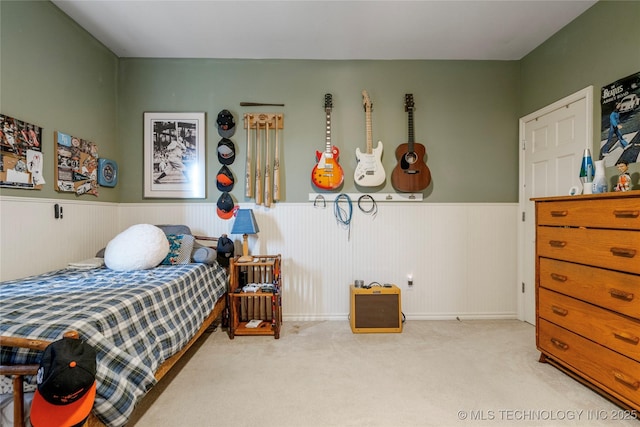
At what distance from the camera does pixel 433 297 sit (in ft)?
9.64

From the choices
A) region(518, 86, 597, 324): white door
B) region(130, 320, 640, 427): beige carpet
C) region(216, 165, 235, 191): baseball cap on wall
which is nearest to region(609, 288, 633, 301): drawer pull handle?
region(130, 320, 640, 427): beige carpet

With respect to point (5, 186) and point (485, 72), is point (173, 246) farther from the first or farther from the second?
point (485, 72)

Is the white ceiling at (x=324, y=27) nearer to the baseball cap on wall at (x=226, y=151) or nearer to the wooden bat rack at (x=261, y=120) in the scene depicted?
the wooden bat rack at (x=261, y=120)

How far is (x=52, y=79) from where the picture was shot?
2143 mm

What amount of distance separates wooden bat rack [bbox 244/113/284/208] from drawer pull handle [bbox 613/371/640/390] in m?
2.57

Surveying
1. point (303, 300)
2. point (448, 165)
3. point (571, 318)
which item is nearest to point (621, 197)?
point (571, 318)

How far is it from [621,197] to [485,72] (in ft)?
6.46

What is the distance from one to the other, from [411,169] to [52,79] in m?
2.97

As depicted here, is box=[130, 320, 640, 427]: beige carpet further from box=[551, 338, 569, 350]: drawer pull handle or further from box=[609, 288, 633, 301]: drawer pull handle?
box=[609, 288, 633, 301]: drawer pull handle

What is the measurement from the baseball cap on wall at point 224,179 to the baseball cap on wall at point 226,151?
0.22 ft

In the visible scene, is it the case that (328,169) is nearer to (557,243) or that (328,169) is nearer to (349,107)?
(349,107)

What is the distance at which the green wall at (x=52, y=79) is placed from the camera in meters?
1.86

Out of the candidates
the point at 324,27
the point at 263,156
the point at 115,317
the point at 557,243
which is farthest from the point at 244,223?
the point at 557,243

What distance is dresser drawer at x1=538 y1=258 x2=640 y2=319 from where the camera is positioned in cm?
147
